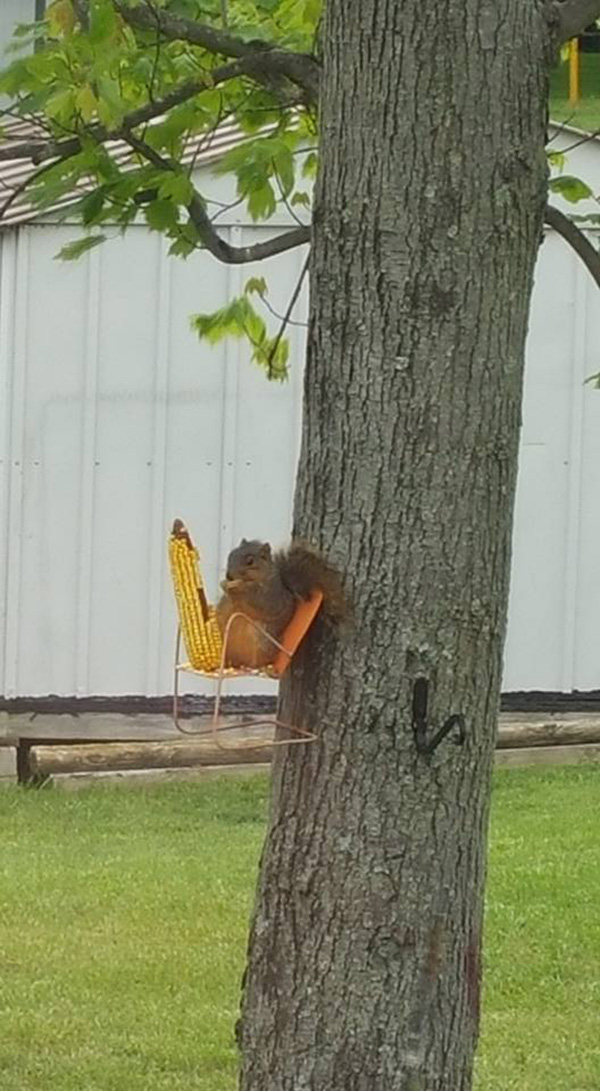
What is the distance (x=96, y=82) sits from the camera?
12.4 feet

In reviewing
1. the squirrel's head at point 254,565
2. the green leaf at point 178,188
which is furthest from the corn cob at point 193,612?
the green leaf at point 178,188

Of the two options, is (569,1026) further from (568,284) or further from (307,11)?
(568,284)

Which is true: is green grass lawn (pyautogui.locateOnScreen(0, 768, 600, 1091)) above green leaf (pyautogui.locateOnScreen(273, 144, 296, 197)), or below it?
below

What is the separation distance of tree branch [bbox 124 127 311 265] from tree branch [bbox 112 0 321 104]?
0.77 feet

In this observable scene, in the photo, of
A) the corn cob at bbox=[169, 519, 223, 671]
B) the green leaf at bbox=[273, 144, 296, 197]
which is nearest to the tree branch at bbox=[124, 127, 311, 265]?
the green leaf at bbox=[273, 144, 296, 197]

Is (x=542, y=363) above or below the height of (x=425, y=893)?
above

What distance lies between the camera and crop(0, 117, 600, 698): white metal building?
10500 mm

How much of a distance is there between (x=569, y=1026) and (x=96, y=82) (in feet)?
11.6

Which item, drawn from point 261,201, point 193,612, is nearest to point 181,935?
point 261,201

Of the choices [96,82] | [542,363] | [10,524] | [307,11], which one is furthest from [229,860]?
[96,82]

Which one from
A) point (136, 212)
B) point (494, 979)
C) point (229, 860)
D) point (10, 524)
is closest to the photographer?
point (136, 212)

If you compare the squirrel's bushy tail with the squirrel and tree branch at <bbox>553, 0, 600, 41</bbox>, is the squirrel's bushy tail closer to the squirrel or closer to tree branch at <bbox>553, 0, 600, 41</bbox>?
the squirrel

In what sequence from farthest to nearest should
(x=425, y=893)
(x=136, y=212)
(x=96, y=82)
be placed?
(x=136, y=212), (x=96, y=82), (x=425, y=893)

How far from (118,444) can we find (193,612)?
7587 mm
